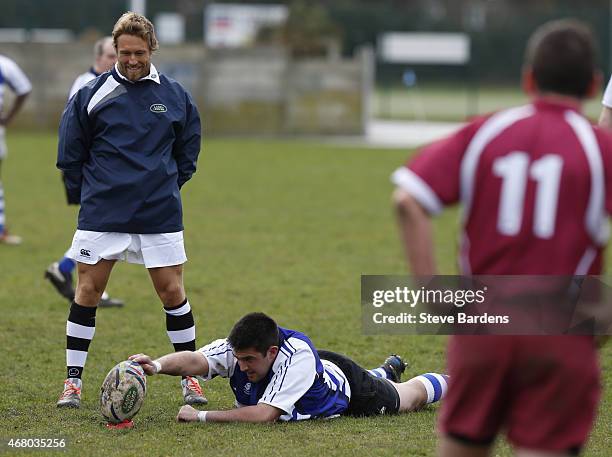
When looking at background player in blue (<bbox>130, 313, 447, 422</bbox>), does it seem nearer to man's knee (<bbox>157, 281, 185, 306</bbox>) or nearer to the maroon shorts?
man's knee (<bbox>157, 281, 185, 306</bbox>)

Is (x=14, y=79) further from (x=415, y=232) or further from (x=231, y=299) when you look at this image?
(x=415, y=232)

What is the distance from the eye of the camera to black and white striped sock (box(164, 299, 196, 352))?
596 cm

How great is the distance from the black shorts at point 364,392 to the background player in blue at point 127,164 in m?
0.98

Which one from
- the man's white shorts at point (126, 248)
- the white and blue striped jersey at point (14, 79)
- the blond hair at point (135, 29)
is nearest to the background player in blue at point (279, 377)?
the man's white shorts at point (126, 248)

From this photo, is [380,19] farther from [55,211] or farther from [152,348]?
[152,348]

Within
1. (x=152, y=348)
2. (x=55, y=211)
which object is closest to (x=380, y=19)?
→ (x=55, y=211)

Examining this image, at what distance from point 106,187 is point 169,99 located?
0.56 meters

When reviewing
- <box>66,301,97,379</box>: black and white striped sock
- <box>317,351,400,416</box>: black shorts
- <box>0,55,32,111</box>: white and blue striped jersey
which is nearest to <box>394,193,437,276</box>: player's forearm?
<box>317,351,400,416</box>: black shorts

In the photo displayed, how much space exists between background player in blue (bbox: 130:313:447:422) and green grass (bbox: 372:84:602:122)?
28559mm

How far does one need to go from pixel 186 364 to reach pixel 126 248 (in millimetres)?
699

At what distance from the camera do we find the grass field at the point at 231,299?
5273 mm

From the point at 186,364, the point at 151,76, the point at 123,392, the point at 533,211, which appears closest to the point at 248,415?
the point at 186,364

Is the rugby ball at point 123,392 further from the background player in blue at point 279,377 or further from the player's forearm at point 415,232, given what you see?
the player's forearm at point 415,232

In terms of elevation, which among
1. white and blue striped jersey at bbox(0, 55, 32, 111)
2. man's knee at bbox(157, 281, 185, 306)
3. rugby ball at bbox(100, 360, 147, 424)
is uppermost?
white and blue striped jersey at bbox(0, 55, 32, 111)
